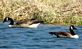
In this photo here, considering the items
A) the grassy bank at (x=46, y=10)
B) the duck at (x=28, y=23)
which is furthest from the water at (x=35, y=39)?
the grassy bank at (x=46, y=10)

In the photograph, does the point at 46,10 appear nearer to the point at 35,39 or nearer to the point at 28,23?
the point at 28,23

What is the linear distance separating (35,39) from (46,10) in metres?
6.36

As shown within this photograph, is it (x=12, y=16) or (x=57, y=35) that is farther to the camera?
(x=12, y=16)

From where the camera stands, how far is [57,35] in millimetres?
20469

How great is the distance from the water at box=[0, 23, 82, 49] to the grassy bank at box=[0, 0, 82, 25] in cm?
124

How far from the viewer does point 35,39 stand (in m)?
19.7

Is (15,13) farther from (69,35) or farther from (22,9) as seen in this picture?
(69,35)

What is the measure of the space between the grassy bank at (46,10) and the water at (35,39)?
4.06 feet

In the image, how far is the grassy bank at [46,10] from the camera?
25484mm

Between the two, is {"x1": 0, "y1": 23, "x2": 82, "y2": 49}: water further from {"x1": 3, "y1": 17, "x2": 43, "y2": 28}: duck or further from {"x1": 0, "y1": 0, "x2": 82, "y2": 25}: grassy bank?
{"x1": 0, "y1": 0, "x2": 82, "y2": 25}: grassy bank

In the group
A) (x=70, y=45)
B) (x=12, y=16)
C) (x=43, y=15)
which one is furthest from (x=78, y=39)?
(x=12, y=16)

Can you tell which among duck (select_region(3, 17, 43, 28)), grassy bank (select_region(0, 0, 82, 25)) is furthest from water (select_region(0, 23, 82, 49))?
grassy bank (select_region(0, 0, 82, 25))

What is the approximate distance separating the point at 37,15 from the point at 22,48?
31.8ft

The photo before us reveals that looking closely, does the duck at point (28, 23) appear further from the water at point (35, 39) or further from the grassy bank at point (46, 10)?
the grassy bank at point (46, 10)
